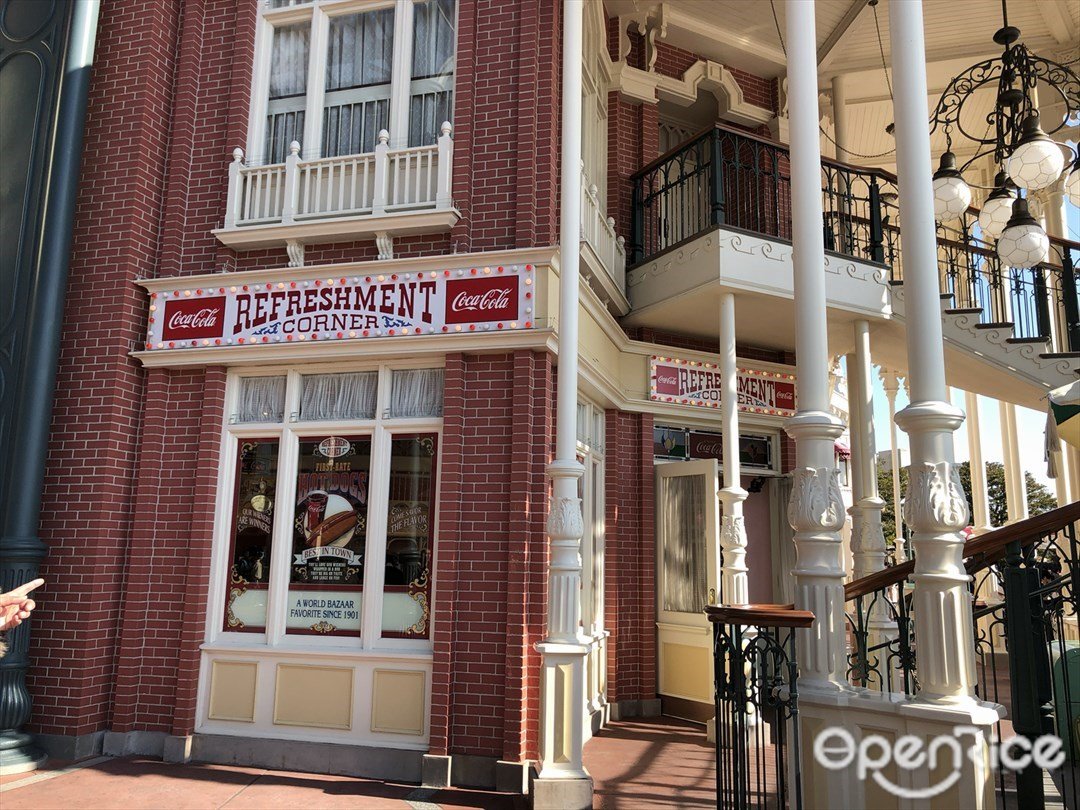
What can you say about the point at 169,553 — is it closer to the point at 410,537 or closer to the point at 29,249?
the point at 410,537

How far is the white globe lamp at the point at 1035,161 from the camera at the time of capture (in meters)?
6.14

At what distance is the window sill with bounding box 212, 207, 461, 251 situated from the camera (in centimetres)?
723

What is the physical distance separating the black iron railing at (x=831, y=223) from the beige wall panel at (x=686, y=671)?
452 cm

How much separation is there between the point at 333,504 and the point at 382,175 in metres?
3.05

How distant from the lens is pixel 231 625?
7.34 m

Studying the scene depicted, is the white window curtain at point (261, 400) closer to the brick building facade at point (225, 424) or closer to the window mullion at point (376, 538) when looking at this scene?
the brick building facade at point (225, 424)

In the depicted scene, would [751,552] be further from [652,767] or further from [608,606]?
[652,767]

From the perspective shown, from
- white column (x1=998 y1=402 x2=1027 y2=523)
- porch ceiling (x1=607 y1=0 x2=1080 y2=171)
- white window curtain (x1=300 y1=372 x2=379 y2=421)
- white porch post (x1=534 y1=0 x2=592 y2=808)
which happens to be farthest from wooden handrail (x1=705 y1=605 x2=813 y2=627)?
white column (x1=998 y1=402 x2=1027 y2=523)

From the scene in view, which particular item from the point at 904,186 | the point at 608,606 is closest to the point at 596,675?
the point at 608,606

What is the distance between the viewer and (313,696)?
692 centimetres

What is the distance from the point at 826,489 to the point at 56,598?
21.8 ft

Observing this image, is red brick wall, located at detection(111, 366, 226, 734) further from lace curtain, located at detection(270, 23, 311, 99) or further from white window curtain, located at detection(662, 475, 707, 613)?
white window curtain, located at detection(662, 475, 707, 613)

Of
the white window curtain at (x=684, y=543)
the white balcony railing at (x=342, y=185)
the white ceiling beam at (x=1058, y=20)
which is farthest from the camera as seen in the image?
the white ceiling beam at (x=1058, y=20)

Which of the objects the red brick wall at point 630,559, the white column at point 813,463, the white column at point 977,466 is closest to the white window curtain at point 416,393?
the red brick wall at point 630,559
